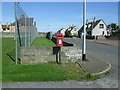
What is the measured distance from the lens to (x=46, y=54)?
31.8 feet

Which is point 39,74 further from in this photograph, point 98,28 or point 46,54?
point 98,28

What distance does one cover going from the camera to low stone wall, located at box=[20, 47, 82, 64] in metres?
9.55

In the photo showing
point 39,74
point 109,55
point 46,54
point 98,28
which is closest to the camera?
point 39,74

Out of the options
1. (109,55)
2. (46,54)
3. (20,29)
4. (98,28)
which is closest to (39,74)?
(46,54)

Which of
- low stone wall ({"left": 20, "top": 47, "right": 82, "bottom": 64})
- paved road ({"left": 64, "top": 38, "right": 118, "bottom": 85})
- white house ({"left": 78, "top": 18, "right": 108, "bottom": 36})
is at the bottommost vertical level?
paved road ({"left": 64, "top": 38, "right": 118, "bottom": 85})

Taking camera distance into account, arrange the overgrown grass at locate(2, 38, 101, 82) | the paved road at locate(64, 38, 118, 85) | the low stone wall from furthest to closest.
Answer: the low stone wall → the paved road at locate(64, 38, 118, 85) → the overgrown grass at locate(2, 38, 101, 82)

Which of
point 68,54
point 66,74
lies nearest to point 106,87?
point 66,74

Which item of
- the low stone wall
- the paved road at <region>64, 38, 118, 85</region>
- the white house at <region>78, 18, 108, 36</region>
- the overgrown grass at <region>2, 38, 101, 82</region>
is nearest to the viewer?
the overgrown grass at <region>2, 38, 101, 82</region>

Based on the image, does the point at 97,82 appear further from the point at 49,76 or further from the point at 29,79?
the point at 29,79

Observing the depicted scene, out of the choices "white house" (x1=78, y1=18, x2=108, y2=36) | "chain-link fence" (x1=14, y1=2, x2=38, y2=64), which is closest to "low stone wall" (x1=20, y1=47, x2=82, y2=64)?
"chain-link fence" (x1=14, y1=2, x2=38, y2=64)

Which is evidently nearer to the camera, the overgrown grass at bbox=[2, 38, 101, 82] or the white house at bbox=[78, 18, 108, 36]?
the overgrown grass at bbox=[2, 38, 101, 82]

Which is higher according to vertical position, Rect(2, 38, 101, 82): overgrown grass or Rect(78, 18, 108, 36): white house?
Rect(78, 18, 108, 36): white house

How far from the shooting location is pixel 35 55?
9617 mm

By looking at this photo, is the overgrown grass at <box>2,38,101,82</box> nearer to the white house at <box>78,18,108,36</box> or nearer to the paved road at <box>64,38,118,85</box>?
the paved road at <box>64,38,118,85</box>
